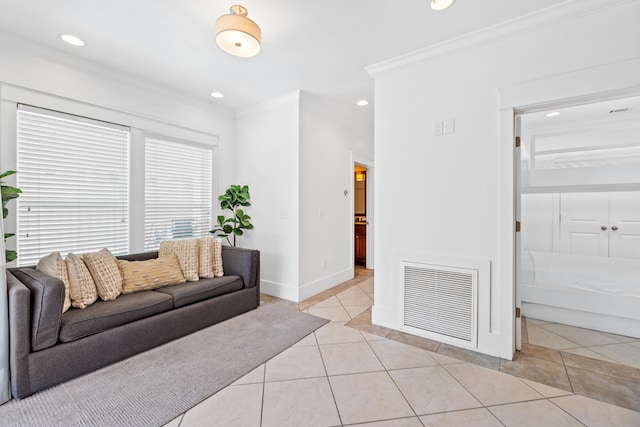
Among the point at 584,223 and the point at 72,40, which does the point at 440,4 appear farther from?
the point at 584,223

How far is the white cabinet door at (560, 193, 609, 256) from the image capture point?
12.5 feet

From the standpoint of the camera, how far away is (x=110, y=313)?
2088mm

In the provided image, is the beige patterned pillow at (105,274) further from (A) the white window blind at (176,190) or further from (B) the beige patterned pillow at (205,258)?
(A) the white window blind at (176,190)

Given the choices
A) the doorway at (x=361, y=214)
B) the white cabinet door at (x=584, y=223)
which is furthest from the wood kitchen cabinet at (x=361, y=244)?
the white cabinet door at (x=584, y=223)

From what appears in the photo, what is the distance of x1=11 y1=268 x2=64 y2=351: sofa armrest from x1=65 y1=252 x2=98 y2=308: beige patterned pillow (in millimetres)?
299

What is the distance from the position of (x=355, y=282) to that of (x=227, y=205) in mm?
2294

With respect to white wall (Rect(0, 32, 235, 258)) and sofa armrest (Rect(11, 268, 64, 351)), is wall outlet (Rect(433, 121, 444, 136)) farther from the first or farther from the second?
sofa armrest (Rect(11, 268, 64, 351))

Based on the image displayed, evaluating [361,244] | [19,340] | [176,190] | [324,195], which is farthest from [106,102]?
[361,244]

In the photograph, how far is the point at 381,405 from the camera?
167 centimetres

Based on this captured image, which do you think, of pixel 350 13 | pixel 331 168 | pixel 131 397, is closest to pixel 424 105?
pixel 350 13

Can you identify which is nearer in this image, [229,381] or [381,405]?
[381,405]

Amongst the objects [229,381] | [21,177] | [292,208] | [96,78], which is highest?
[96,78]

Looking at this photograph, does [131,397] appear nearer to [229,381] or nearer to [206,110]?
[229,381]

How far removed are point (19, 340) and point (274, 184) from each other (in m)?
2.71
